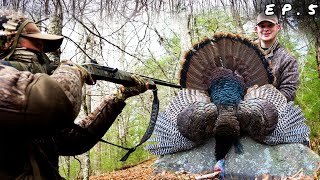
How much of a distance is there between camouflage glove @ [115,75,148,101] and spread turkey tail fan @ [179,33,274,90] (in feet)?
8.85

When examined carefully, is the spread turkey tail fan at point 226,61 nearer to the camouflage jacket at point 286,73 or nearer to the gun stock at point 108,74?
the camouflage jacket at point 286,73

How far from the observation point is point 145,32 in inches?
168

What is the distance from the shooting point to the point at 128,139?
16078 millimetres

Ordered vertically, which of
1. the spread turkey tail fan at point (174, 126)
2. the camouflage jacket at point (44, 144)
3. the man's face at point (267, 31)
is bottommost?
the spread turkey tail fan at point (174, 126)

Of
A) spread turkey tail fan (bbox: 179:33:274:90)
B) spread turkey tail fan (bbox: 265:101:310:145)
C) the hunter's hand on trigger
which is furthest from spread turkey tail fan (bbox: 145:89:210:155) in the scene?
the hunter's hand on trigger

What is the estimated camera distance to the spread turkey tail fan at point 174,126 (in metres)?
4.61

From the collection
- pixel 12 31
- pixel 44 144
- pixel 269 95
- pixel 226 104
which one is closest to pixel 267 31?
pixel 269 95

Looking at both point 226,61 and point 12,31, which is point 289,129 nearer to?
point 226,61

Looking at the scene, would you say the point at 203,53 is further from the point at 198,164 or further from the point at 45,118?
the point at 45,118

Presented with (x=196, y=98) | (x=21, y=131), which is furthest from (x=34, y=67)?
(x=196, y=98)

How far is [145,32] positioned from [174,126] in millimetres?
1261

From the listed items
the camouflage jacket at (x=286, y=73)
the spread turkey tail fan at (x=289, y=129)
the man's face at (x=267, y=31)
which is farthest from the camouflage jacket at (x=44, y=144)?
the man's face at (x=267, y=31)

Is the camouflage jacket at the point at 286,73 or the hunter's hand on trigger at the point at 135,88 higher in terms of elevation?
the hunter's hand on trigger at the point at 135,88

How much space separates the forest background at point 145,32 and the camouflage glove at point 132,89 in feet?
2.93
